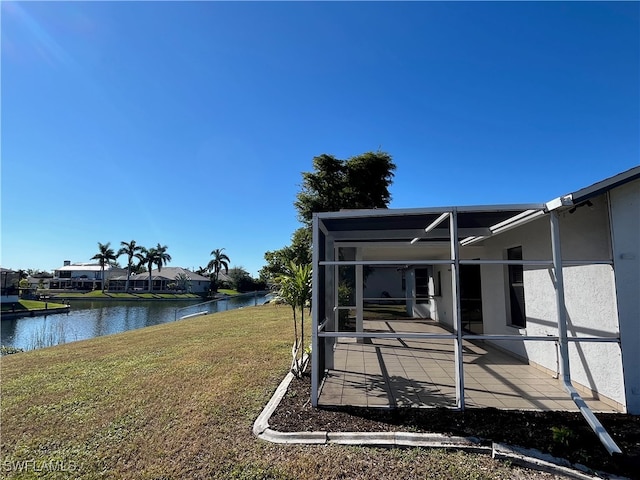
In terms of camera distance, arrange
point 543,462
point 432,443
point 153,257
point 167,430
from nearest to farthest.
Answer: point 543,462 → point 432,443 → point 167,430 → point 153,257

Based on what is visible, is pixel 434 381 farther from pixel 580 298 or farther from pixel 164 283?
pixel 164 283

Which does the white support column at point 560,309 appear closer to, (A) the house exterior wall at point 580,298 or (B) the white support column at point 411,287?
(A) the house exterior wall at point 580,298

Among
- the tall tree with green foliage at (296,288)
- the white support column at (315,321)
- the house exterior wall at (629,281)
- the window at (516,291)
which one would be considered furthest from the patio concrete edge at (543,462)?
the window at (516,291)

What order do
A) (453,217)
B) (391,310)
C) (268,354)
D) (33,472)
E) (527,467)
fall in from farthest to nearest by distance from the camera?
(391,310) → (268,354) → (453,217) → (33,472) → (527,467)

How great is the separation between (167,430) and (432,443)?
2972mm

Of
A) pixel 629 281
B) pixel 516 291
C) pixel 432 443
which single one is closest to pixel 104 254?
pixel 516 291

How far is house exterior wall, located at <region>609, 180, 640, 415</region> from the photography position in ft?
12.1

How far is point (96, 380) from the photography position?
591 cm

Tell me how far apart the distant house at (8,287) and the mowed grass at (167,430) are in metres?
33.0

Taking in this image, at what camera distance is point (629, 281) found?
12.3 feet

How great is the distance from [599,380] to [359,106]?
7.97 m

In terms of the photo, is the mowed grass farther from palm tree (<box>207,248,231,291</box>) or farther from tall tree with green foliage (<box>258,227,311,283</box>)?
palm tree (<box>207,248,231,291</box>)

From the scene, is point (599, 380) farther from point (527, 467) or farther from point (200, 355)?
point (200, 355)

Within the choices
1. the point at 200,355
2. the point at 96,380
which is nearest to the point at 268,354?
the point at 200,355
